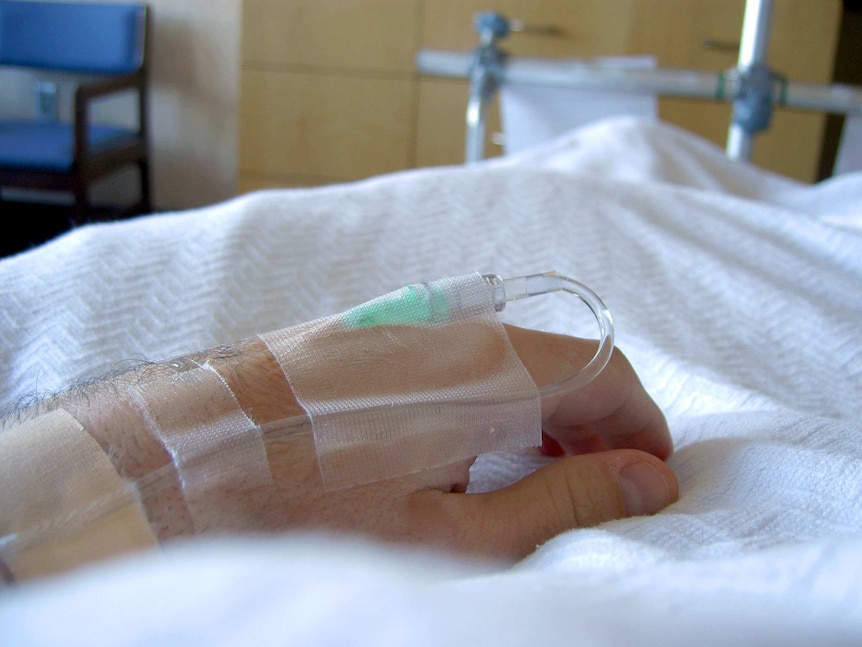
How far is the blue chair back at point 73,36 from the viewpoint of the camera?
2980mm

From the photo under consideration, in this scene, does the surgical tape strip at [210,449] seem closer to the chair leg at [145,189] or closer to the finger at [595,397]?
the finger at [595,397]

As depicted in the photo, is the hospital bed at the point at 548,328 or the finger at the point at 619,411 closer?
the hospital bed at the point at 548,328

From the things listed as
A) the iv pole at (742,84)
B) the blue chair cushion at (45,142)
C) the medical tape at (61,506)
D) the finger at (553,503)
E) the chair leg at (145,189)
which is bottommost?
the chair leg at (145,189)

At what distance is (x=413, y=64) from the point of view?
9.25ft

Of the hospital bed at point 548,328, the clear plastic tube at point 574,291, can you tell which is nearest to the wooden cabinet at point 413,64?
the hospital bed at point 548,328

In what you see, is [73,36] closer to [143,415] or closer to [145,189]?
[145,189]

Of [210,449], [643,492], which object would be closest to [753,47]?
[643,492]

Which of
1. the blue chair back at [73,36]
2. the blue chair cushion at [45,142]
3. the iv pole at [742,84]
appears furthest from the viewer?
the blue chair back at [73,36]

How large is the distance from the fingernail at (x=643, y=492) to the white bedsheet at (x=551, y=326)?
0.05ft

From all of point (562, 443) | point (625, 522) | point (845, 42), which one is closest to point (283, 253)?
point (562, 443)

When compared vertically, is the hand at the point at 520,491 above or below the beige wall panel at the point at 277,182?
above

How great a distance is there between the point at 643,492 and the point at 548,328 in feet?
0.95

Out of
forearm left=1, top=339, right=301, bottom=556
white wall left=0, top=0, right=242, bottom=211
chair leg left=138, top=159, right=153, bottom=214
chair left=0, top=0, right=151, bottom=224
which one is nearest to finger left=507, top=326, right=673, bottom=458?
forearm left=1, top=339, right=301, bottom=556

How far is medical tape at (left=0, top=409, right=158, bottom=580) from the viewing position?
37 cm
